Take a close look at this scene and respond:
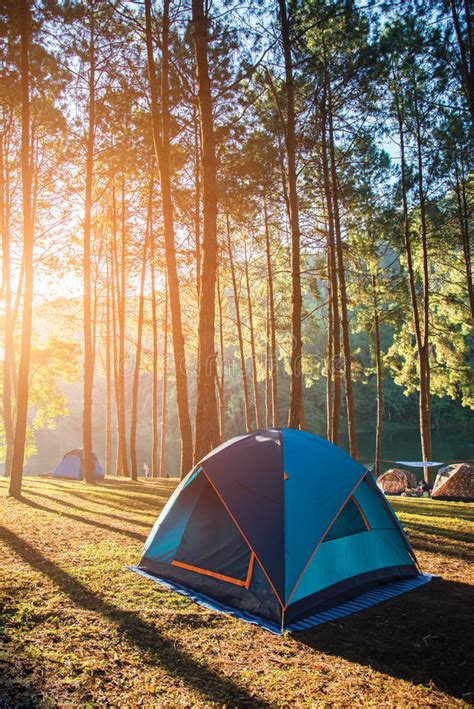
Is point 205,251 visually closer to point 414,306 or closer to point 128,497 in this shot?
point 128,497

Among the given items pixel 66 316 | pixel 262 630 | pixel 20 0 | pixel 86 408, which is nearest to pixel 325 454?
pixel 262 630

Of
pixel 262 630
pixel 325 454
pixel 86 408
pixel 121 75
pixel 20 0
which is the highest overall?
pixel 121 75

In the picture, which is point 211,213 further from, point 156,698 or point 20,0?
point 156,698

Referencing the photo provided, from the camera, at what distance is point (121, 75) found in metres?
13.6

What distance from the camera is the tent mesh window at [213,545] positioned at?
4.97 metres

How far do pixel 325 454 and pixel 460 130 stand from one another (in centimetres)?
1226

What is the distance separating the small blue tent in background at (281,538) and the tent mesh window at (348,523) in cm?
1

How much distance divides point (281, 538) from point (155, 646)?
1433 mm

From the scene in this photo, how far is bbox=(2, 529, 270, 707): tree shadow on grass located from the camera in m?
3.22

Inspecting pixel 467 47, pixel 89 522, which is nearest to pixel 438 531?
pixel 89 522

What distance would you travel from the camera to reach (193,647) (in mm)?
3869

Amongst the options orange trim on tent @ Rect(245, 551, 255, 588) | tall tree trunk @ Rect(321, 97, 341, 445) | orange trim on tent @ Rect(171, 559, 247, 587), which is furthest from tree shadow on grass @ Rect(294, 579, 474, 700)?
tall tree trunk @ Rect(321, 97, 341, 445)

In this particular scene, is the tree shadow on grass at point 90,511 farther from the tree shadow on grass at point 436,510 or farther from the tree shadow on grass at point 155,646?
the tree shadow on grass at point 436,510

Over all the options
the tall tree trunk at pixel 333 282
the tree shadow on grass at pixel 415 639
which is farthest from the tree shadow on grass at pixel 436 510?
the tree shadow on grass at pixel 415 639
